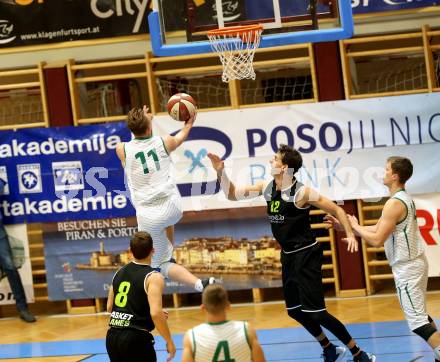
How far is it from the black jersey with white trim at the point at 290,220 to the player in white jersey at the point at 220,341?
2596mm

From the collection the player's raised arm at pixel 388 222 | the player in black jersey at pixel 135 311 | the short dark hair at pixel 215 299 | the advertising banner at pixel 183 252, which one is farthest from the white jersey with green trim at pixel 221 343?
the advertising banner at pixel 183 252

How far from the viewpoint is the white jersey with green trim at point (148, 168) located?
8586 millimetres

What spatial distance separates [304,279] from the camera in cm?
813

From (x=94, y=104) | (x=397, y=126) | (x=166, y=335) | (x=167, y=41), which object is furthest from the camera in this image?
(x=94, y=104)

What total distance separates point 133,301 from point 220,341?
1.38m

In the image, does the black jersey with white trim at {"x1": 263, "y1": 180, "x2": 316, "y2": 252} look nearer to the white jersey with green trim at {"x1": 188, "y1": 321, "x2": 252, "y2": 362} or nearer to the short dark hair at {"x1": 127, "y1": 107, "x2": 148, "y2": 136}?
the short dark hair at {"x1": 127, "y1": 107, "x2": 148, "y2": 136}

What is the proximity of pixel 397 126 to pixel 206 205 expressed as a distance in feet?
8.70

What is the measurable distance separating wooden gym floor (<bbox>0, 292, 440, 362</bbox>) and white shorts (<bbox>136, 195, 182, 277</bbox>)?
4.30 ft

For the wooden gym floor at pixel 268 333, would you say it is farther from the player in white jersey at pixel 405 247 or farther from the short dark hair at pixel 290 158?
the short dark hair at pixel 290 158

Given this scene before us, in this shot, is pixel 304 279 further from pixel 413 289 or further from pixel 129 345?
pixel 129 345

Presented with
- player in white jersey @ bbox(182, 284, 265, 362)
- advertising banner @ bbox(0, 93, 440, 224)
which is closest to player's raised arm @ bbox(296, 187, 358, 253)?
player in white jersey @ bbox(182, 284, 265, 362)

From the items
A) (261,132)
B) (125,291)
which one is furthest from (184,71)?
(125,291)

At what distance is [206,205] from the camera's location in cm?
1191

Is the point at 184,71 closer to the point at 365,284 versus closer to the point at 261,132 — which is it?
the point at 261,132
